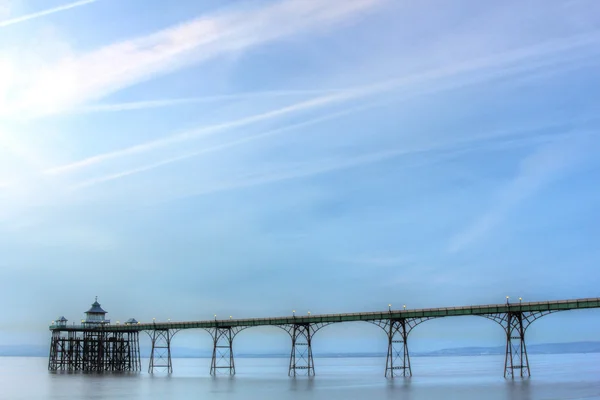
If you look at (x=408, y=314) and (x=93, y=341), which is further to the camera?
(x=93, y=341)

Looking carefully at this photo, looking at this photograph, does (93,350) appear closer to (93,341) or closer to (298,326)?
(93,341)

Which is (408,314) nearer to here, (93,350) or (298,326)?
(298,326)

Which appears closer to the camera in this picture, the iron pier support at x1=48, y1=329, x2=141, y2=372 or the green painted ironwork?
the green painted ironwork

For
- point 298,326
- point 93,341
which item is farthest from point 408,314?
point 93,341

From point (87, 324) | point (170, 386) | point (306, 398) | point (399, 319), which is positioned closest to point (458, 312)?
point (399, 319)

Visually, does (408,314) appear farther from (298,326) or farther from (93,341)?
(93,341)

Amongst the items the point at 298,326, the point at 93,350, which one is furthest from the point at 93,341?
the point at 298,326

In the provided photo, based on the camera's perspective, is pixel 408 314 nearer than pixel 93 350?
Yes

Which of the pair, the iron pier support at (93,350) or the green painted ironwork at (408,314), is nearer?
the green painted ironwork at (408,314)

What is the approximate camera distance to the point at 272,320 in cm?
9644

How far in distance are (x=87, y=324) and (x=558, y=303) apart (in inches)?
3698

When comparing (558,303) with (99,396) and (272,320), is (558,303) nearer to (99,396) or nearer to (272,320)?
(272,320)

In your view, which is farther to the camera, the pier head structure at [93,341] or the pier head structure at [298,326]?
the pier head structure at [93,341]

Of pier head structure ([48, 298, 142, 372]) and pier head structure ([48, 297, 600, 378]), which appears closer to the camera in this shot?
pier head structure ([48, 297, 600, 378])
